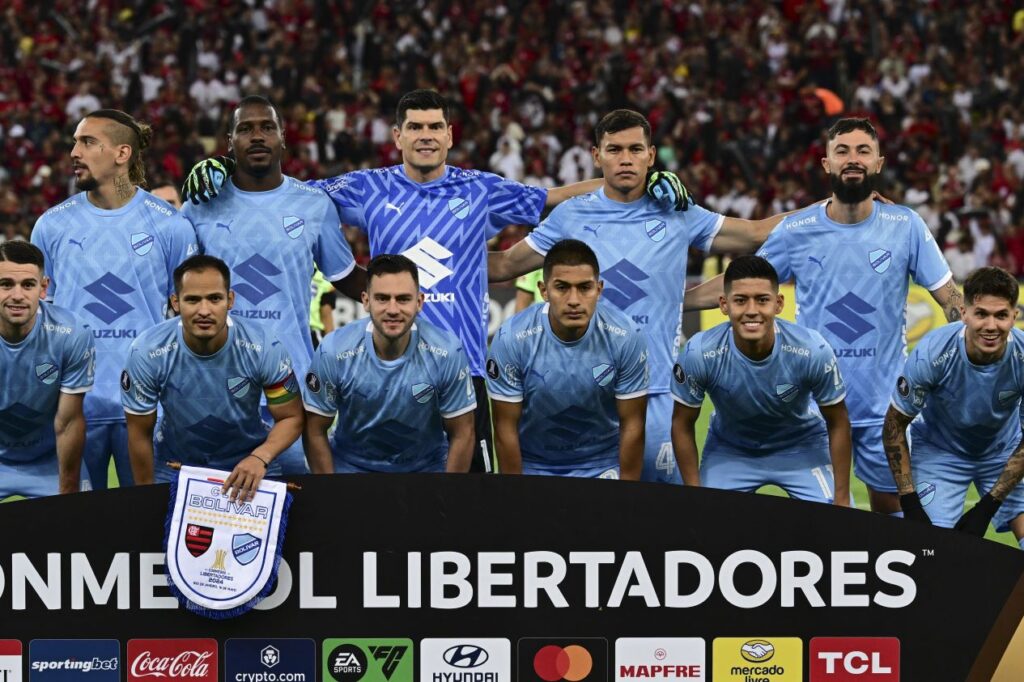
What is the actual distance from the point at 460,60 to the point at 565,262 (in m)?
19.5

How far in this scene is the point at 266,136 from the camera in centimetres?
755

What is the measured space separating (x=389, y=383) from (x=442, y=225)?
120cm

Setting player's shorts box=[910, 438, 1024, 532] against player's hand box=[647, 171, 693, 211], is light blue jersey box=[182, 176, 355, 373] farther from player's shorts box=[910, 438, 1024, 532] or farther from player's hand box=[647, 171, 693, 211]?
player's shorts box=[910, 438, 1024, 532]

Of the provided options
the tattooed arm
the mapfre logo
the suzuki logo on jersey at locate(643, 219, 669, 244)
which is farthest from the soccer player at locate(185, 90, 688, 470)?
the mapfre logo

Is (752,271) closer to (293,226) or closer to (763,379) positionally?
(763,379)

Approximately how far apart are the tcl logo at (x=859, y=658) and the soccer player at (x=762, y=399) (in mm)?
1136

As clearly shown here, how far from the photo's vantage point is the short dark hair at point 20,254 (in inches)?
269

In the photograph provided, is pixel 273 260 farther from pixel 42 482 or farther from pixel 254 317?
Result: pixel 42 482

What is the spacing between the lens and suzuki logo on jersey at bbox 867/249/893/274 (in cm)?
769

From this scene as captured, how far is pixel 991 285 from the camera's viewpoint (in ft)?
22.1

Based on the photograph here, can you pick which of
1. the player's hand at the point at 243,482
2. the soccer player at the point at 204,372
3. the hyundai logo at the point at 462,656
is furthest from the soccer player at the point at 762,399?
the player's hand at the point at 243,482

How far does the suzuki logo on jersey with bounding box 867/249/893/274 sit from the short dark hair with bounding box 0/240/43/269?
13.4ft

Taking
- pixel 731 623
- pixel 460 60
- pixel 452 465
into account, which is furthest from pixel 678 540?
pixel 460 60

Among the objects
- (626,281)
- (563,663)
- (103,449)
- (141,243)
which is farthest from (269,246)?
(563,663)
